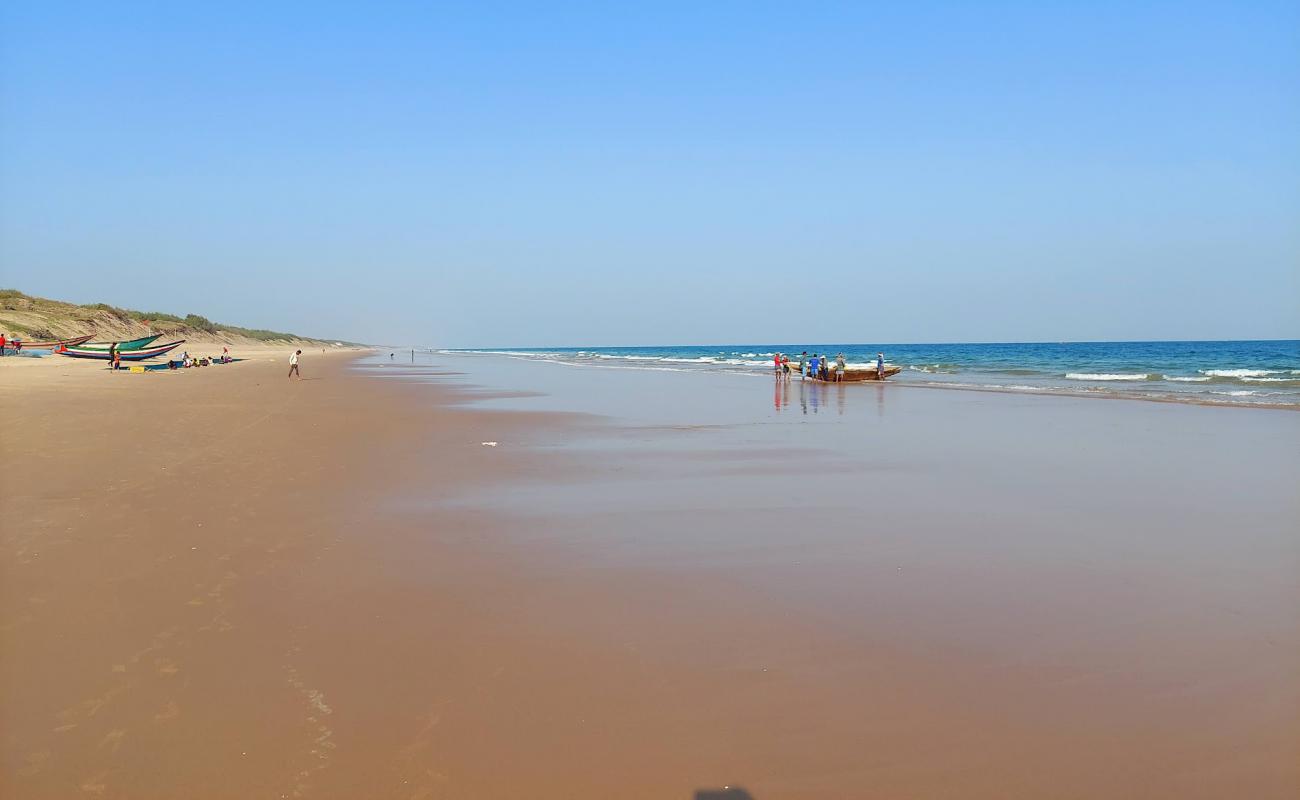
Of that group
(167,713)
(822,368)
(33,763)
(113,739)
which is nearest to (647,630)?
(167,713)

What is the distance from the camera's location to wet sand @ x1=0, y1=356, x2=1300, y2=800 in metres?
3.76

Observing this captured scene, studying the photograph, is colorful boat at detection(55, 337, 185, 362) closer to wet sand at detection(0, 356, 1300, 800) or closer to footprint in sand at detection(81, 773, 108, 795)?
wet sand at detection(0, 356, 1300, 800)

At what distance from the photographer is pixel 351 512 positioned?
918cm

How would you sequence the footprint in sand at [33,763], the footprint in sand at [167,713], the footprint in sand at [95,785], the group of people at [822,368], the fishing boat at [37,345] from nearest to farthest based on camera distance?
the footprint in sand at [95,785] < the footprint in sand at [33,763] < the footprint in sand at [167,713] < the group of people at [822,368] < the fishing boat at [37,345]

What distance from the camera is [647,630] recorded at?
544 cm

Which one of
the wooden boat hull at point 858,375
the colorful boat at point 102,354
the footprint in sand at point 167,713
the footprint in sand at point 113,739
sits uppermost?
the colorful boat at point 102,354

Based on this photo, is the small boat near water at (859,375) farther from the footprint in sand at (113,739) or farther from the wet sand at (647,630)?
the footprint in sand at (113,739)

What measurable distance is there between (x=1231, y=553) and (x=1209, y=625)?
2.33 m

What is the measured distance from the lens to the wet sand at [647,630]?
12.3 ft

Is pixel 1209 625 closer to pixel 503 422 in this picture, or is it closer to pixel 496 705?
pixel 496 705

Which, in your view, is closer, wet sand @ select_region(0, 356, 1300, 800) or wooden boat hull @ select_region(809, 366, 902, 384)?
wet sand @ select_region(0, 356, 1300, 800)

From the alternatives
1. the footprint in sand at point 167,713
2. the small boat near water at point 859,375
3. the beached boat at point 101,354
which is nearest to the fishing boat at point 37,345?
the beached boat at point 101,354

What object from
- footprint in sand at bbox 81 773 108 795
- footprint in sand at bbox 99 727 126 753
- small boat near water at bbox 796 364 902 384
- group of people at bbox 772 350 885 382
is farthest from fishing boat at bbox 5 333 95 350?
footprint in sand at bbox 81 773 108 795

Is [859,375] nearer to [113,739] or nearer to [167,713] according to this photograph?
[167,713]
